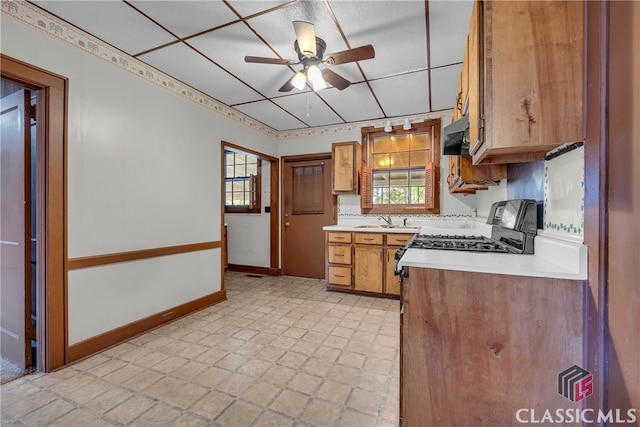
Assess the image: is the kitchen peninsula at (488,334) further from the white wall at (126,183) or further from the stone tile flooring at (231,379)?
the white wall at (126,183)

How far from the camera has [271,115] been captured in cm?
395

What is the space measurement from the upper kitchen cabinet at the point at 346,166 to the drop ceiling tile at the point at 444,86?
3.96ft

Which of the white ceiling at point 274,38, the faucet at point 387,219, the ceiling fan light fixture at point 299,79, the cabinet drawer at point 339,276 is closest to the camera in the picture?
the white ceiling at point 274,38

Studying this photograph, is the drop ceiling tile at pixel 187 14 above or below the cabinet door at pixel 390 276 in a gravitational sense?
above

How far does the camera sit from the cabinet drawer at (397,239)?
11.3 ft

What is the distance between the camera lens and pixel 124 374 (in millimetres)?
1891

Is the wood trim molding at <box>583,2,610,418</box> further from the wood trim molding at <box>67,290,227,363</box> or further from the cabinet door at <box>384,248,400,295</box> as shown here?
the wood trim molding at <box>67,290,227,363</box>

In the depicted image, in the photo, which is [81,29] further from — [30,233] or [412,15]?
[412,15]

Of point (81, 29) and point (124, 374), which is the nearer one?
point (124, 374)

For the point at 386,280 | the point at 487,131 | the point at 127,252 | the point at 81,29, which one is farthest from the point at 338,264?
the point at 81,29

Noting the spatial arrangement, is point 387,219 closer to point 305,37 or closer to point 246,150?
point 246,150

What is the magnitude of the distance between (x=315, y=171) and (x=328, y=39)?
2.57 metres

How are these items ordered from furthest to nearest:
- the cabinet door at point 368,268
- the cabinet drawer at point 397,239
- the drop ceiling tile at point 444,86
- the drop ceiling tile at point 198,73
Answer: the cabinet door at point 368,268
the cabinet drawer at point 397,239
the drop ceiling tile at point 444,86
the drop ceiling tile at point 198,73

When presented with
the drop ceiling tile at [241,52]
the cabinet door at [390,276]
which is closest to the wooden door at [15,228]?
the drop ceiling tile at [241,52]
